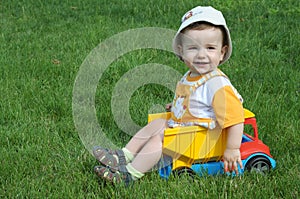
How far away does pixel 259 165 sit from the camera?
114 inches

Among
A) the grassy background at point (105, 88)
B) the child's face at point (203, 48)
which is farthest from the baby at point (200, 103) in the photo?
the grassy background at point (105, 88)

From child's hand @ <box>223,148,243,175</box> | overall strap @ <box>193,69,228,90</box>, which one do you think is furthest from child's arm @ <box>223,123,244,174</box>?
overall strap @ <box>193,69,228,90</box>

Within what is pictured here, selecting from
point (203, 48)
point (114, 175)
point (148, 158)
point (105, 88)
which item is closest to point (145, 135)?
point (148, 158)

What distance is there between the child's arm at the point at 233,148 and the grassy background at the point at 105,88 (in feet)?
0.28

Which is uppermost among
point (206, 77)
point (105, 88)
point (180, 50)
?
point (180, 50)

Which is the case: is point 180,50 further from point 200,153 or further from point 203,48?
point 200,153

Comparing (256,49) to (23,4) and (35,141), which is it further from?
(23,4)

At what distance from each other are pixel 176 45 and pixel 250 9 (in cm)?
379

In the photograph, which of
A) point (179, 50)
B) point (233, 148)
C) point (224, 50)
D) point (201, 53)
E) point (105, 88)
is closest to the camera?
point (233, 148)

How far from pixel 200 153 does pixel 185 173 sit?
14cm

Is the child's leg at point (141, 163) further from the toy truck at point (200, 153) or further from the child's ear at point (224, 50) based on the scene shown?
the child's ear at point (224, 50)

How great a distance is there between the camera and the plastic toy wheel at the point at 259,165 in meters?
2.88

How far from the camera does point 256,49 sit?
16.8ft

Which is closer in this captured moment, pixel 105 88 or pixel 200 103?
pixel 200 103
